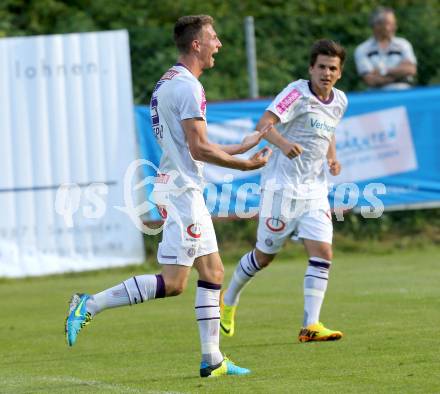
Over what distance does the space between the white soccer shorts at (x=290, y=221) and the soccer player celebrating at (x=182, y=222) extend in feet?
6.88

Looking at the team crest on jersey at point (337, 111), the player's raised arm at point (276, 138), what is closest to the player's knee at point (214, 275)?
the player's raised arm at point (276, 138)

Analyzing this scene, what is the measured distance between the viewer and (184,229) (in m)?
7.26

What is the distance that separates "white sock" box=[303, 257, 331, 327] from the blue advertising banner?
247 inches

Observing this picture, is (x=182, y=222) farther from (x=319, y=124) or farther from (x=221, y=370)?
(x=319, y=124)

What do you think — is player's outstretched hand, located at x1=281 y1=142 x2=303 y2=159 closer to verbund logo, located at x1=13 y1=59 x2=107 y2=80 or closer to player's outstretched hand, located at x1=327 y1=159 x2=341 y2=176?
player's outstretched hand, located at x1=327 y1=159 x2=341 y2=176

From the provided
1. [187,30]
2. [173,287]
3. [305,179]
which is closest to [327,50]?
[305,179]

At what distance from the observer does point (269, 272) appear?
1445 centimetres

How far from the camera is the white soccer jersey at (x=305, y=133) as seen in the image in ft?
31.0

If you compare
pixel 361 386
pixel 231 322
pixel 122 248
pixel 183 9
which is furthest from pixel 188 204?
pixel 183 9

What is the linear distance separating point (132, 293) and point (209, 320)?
49 centimetres

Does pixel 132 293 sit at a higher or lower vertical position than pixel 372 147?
lower

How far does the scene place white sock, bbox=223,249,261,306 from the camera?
31.8ft

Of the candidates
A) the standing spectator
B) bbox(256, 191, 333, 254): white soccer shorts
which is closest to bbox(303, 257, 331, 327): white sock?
bbox(256, 191, 333, 254): white soccer shorts

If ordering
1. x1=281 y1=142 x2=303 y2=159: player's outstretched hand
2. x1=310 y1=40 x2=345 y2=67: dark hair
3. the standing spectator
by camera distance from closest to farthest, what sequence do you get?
x1=281 y1=142 x2=303 y2=159: player's outstretched hand
x1=310 y1=40 x2=345 y2=67: dark hair
the standing spectator
